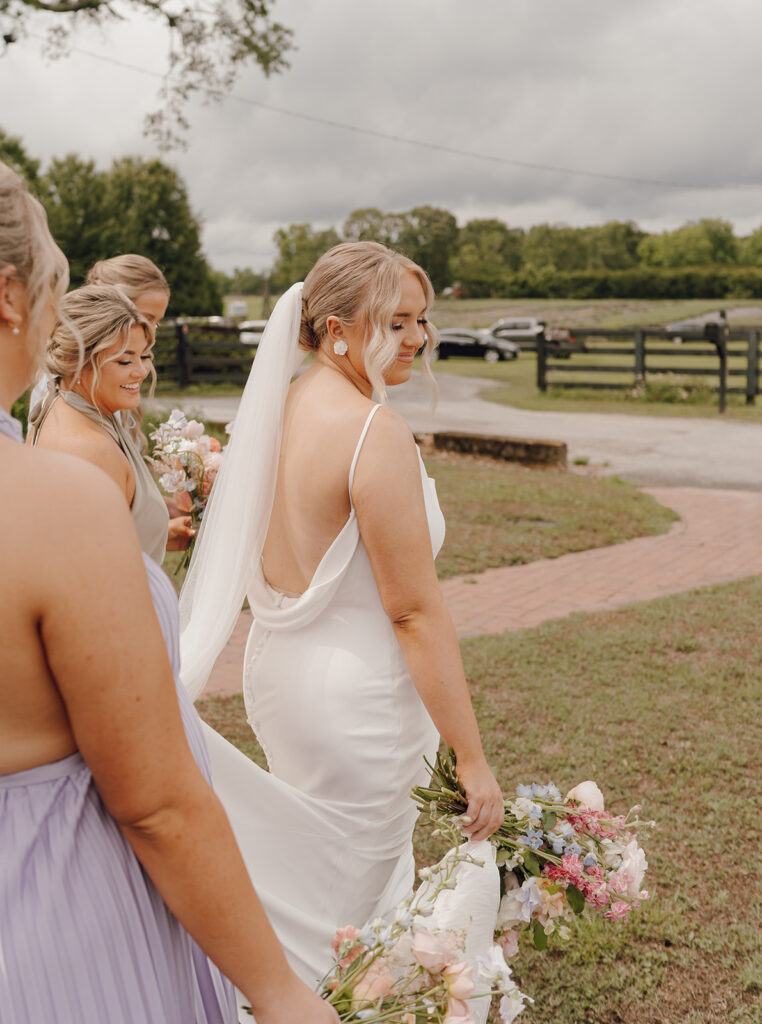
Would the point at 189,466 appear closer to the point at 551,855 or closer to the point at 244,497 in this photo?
the point at 244,497

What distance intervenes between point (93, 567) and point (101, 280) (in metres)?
2.67

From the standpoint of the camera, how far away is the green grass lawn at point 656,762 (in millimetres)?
3066

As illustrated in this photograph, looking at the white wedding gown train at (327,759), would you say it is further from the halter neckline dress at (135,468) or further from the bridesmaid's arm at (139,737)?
the bridesmaid's arm at (139,737)

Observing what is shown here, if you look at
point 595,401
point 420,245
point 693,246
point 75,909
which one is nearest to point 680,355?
point 595,401

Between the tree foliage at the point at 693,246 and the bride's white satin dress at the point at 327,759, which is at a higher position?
the tree foliage at the point at 693,246

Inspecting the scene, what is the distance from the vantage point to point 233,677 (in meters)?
5.86

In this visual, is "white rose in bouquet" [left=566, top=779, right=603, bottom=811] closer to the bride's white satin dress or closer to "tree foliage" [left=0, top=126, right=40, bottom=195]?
the bride's white satin dress

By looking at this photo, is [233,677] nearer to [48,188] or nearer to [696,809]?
[696,809]

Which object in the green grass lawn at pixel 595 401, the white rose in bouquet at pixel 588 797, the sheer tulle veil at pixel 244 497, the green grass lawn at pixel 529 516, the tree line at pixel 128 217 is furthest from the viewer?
the tree line at pixel 128 217

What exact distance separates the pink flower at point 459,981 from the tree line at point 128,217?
32185mm

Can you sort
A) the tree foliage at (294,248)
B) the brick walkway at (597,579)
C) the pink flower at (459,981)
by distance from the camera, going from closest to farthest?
the pink flower at (459,981)
the brick walkway at (597,579)
the tree foliage at (294,248)

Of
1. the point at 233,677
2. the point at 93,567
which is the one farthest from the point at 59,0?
the point at 93,567

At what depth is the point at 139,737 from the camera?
43.3 inches

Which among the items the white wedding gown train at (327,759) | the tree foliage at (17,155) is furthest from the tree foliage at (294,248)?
the white wedding gown train at (327,759)
